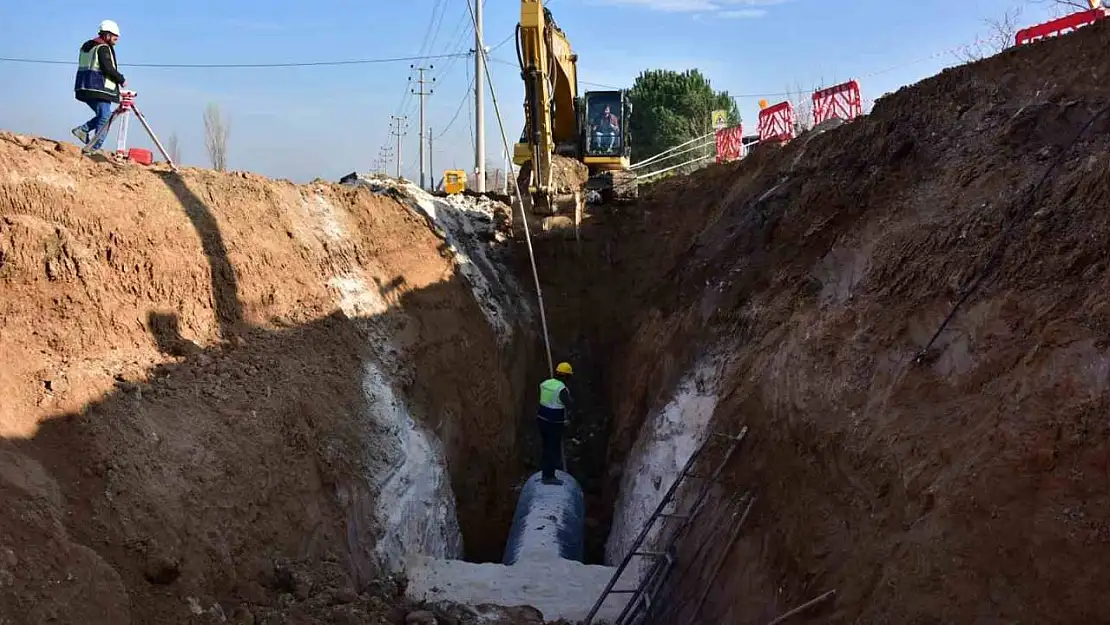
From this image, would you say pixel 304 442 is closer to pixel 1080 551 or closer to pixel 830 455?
pixel 830 455

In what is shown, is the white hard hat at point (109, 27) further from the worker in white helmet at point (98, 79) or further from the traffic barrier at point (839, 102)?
the traffic barrier at point (839, 102)

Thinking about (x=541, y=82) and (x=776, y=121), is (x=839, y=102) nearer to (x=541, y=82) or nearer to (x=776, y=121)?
(x=776, y=121)

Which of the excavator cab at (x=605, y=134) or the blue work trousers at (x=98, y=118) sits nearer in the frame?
the blue work trousers at (x=98, y=118)

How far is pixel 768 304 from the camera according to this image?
9.75 metres

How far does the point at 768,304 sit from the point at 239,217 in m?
7.06

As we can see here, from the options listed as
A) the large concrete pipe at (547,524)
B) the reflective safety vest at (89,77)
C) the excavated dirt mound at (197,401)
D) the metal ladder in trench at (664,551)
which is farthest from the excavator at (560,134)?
the metal ladder in trench at (664,551)

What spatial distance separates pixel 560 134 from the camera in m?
19.1

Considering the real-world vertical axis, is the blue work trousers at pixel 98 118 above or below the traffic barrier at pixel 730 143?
below

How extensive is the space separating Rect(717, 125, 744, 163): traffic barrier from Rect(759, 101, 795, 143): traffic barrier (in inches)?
80.5

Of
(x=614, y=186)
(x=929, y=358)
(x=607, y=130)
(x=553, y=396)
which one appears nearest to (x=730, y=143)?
(x=607, y=130)

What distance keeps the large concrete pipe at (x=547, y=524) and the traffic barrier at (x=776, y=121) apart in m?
10.2

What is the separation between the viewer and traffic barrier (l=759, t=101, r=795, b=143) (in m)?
17.5

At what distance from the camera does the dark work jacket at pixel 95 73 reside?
9.43 metres

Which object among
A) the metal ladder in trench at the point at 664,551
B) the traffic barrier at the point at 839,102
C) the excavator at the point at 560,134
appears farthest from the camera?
the traffic barrier at the point at 839,102
